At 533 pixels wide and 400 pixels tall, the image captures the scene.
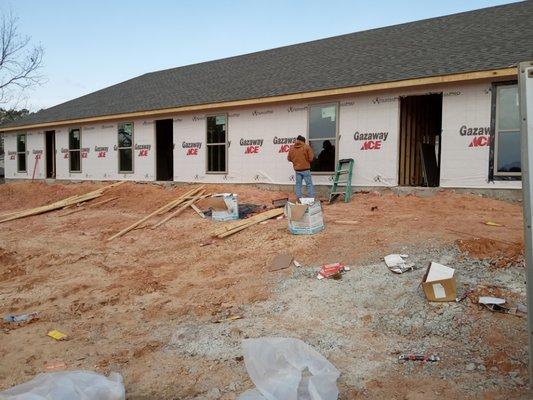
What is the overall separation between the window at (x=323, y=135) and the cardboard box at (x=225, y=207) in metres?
3.28

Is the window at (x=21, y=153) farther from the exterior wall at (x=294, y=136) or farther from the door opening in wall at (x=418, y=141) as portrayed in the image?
the door opening in wall at (x=418, y=141)

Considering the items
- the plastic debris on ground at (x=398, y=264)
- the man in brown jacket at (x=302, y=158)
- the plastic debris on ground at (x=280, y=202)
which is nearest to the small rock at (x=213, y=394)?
the plastic debris on ground at (x=398, y=264)

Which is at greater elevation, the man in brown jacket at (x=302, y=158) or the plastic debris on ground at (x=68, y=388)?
the man in brown jacket at (x=302, y=158)

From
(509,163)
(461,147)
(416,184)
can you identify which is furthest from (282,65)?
(509,163)

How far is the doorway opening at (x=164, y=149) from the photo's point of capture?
17.5 m

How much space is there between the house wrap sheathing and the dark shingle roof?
36 centimetres

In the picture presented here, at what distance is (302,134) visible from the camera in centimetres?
1272

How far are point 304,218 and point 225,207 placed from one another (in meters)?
2.79

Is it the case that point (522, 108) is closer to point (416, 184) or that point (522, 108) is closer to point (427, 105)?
point (416, 184)

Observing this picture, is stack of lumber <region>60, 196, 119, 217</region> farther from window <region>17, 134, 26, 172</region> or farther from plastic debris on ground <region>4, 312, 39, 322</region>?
window <region>17, 134, 26, 172</region>

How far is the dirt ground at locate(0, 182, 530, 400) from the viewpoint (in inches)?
149

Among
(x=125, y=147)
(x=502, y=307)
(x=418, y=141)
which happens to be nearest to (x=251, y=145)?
(x=418, y=141)

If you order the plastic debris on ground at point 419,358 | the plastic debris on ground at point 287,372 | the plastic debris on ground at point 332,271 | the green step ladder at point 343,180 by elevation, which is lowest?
the plastic debris on ground at point 419,358

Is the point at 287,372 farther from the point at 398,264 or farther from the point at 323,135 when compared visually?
the point at 323,135
